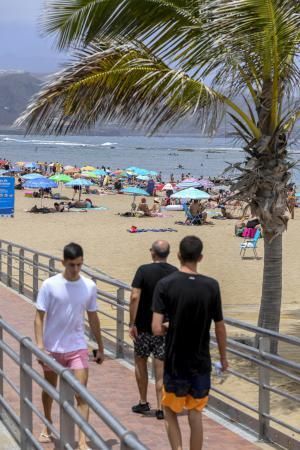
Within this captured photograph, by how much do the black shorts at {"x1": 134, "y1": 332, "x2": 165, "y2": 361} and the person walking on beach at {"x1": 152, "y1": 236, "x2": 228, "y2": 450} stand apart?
1269 millimetres

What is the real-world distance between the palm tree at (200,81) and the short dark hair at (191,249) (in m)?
5.16

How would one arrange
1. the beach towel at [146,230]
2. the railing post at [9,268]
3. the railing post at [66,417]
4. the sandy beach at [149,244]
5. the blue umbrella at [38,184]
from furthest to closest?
the blue umbrella at [38,184], the beach towel at [146,230], the sandy beach at [149,244], the railing post at [9,268], the railing post at [66,417]

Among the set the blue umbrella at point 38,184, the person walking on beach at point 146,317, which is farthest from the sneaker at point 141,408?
the blue umbrella at point 38,184

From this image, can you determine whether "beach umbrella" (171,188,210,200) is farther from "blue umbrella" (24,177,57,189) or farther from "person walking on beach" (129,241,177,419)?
"person walking on beach" (129,241,177,419)

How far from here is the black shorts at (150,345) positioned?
6344 mm

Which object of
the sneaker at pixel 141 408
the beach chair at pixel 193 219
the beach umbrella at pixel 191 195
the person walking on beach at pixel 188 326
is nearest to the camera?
the person walking on beach at pixel 188 326

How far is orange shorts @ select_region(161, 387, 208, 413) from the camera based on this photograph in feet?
16.4

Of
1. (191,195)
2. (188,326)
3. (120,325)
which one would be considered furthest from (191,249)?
(191,195)

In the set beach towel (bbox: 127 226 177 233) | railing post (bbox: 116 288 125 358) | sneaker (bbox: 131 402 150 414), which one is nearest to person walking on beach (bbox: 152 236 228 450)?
sneaker (bbox: 131 402 150 414)

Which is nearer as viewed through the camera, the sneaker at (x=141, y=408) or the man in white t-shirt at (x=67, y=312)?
the man in white t-shirt at (x=67, y=312)

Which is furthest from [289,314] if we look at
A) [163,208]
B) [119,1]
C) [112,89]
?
[163,208]

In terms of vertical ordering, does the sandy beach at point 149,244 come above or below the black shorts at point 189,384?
below

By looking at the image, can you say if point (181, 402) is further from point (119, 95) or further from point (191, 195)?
point (191, 195)

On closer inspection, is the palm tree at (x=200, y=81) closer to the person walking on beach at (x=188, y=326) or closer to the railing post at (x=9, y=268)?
the railing post at (x=9, y=268)
